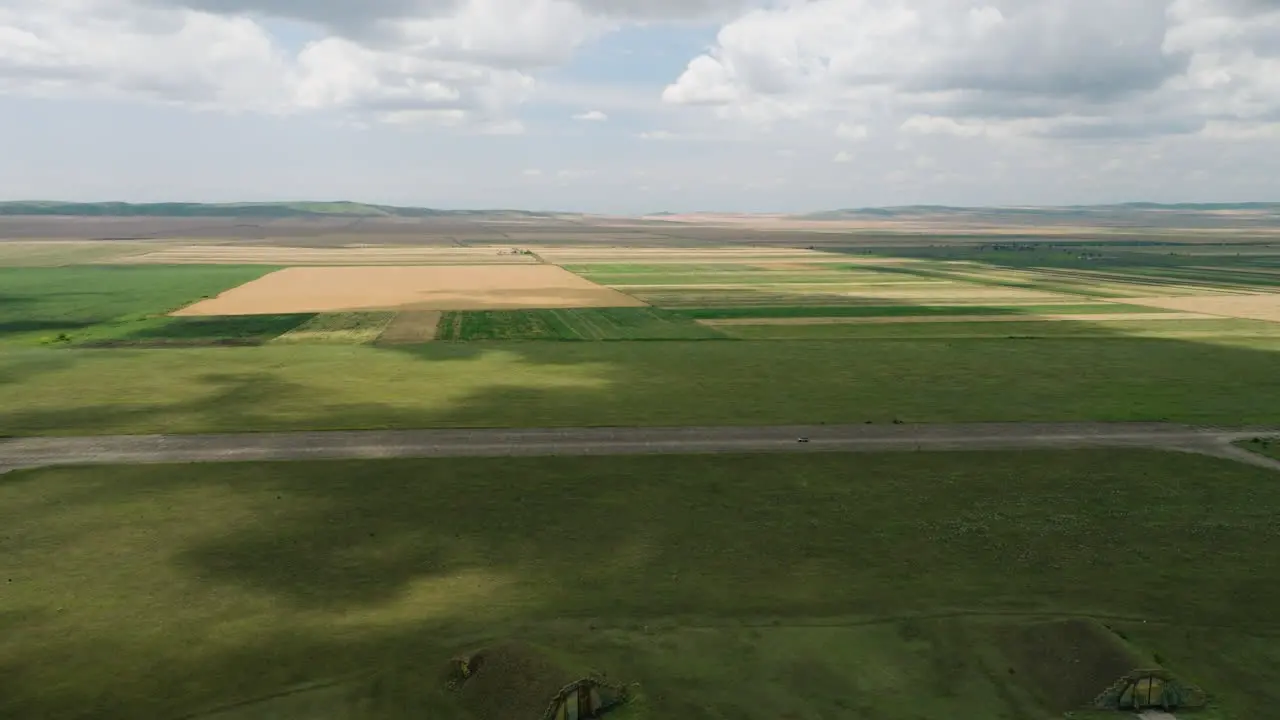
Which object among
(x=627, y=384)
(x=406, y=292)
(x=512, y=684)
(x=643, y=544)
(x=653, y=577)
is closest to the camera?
(x=512, y=684)

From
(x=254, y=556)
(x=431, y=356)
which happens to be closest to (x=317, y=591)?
(x=254, y=556)

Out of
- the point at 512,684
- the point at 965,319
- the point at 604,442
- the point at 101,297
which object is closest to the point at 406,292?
the point at 101,297

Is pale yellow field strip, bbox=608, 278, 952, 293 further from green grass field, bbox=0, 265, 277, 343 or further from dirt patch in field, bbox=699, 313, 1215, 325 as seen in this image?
green grass field, bbox=0, 265, 277, 343

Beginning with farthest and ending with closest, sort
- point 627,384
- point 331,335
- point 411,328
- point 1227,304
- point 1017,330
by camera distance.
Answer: point 1227,304 → point 1017,330 → point 411,328 → point 331,335 → point 627,384

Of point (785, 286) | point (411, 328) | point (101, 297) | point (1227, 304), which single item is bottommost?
point (411, 328)

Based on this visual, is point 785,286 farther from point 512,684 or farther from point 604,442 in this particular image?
point 512,684

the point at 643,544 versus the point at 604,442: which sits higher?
the point at 604,442

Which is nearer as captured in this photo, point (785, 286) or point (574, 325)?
point (574, 325)
